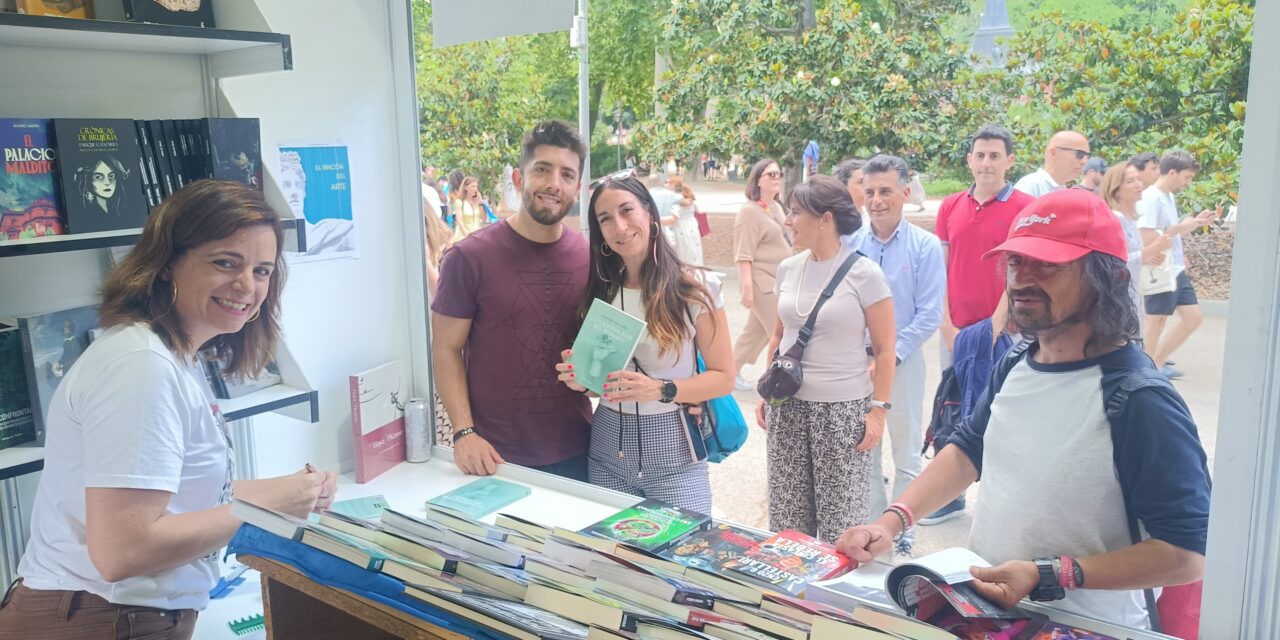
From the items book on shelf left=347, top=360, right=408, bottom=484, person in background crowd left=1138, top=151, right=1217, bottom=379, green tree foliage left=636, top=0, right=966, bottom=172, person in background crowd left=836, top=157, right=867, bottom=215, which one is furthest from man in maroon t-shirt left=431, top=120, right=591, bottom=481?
green tree foliage left=636, top=0, right=966, bottom=172

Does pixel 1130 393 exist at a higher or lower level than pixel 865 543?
higher

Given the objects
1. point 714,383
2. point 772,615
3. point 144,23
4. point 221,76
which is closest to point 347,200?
point 221,76

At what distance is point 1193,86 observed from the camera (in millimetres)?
4988

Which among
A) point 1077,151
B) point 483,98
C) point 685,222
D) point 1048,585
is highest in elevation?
point 483,98

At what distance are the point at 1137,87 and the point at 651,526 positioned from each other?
4990 mm

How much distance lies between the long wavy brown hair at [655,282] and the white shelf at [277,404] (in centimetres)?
67

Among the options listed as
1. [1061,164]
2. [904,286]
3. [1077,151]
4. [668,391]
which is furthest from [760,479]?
[668,391]

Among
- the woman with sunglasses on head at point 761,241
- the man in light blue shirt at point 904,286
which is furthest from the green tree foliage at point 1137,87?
the woman with sunglasses on head at point 761,241

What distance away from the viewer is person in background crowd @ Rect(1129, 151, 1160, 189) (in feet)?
16.5

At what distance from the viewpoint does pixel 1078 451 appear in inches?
54.2

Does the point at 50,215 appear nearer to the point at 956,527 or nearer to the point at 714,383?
the point at 714,383

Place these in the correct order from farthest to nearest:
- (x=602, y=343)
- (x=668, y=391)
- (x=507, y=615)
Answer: (x=668, y=391) < (x=602, y=343) < (x=507, y=615)

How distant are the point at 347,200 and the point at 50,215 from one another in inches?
→ 27.4

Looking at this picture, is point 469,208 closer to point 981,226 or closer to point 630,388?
point 981,226
